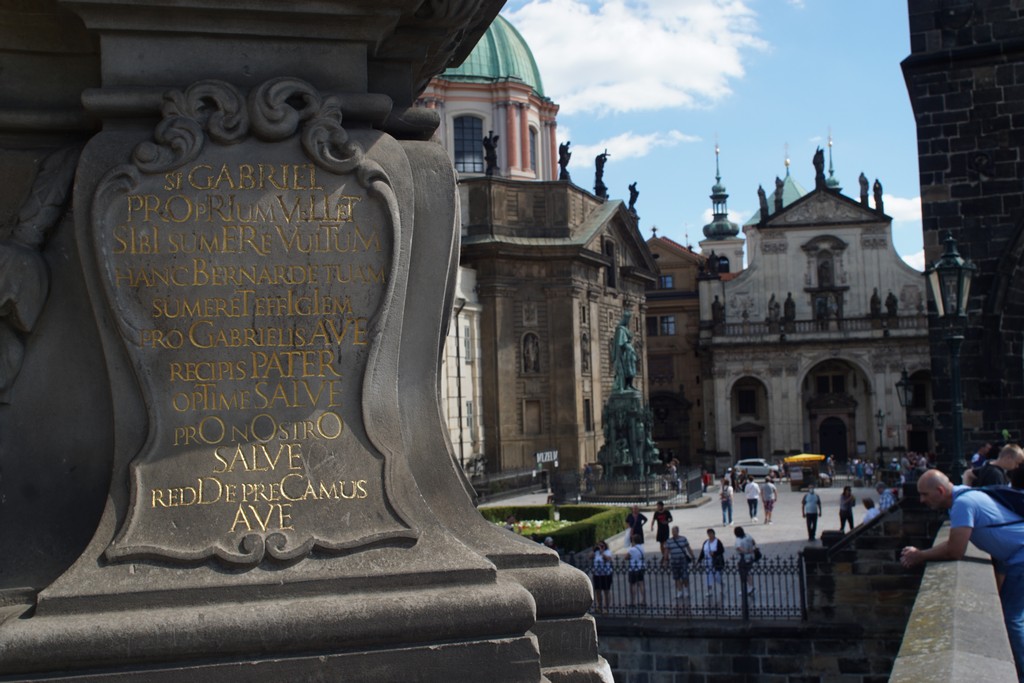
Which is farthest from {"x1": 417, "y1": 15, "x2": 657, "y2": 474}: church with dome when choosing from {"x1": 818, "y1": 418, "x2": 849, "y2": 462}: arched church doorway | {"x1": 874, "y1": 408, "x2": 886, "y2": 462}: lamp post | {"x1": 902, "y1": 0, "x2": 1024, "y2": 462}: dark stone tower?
{"x1": 902, "y1": 0, "x2": 1024, "y2": 462}: dark stone tower

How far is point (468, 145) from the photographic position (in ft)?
159

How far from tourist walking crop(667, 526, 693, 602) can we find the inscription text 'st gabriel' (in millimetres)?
12904

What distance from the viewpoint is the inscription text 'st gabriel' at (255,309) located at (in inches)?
150

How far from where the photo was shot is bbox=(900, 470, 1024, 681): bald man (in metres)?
5.52

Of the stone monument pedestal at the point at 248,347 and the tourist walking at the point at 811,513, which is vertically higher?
the stone monument pedestal at the point at 248,347

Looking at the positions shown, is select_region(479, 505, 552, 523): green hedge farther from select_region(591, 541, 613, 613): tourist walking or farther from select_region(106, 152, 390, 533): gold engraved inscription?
Result: select_region(106, 152, 390, 533): gold engraved inscription

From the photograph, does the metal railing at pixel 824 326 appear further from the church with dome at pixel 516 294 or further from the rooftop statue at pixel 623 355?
the rooftop statue at pixel 623 355

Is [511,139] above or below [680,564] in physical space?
above

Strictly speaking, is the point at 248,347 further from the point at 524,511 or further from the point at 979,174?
the point at 524,511

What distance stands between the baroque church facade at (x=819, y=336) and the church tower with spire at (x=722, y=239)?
48.5 ft

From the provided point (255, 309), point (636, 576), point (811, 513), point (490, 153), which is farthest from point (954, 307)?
point (490, 153)

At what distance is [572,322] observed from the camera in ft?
148

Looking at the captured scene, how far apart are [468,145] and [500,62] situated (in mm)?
4230

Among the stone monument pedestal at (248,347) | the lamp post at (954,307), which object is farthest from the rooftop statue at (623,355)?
the stone monument pedestal at (248,347)
